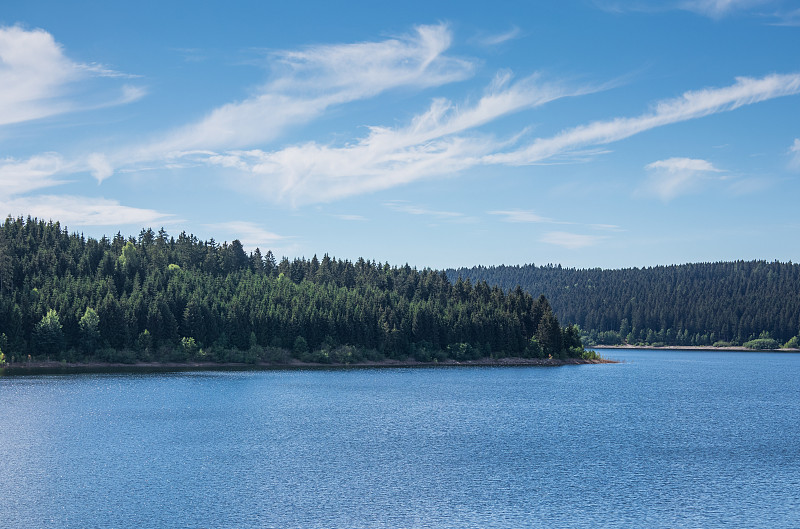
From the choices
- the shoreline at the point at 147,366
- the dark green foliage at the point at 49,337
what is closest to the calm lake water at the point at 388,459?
the shoreline at the point at 147,366

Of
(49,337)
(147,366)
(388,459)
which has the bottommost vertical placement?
(388,459)

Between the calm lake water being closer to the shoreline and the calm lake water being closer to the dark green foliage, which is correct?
the shoreline

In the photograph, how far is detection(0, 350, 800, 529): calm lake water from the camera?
155 feet

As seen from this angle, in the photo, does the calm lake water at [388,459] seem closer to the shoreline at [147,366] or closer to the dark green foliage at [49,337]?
the shoreline at [147,366]

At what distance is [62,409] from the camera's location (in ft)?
300

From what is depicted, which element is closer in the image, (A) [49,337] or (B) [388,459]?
(B) [388,459]

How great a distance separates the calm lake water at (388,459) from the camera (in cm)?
4725

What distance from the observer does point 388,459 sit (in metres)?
64.2

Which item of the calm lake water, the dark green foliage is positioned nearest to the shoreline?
the dark green foliage

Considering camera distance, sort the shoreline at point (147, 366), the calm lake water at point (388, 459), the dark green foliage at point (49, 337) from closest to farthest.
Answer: the calm lake water at point (388, 459), the shoreline at point (147, 366), the dark green foliage at point (49, 337)

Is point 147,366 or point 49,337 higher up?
point 49,337

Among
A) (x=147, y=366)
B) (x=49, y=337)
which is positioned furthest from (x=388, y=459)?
(x=49, y=337)

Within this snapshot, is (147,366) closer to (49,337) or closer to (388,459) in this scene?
(49,337)

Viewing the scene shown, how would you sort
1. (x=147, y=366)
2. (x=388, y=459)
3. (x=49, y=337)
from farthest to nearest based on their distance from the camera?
(x=147, y=366) < (x=49, y=337) < (x=388, y=459)
